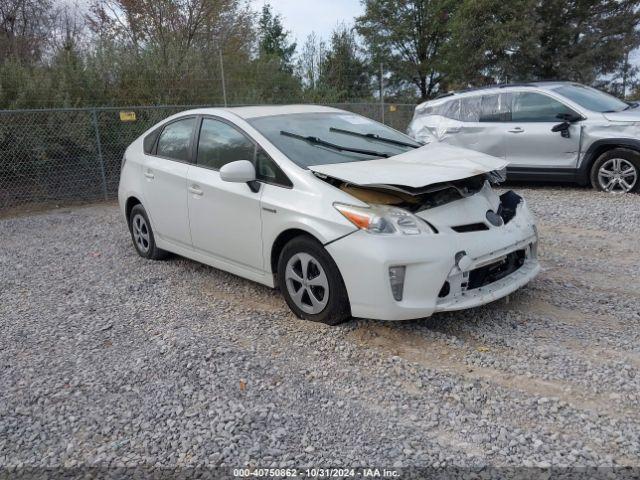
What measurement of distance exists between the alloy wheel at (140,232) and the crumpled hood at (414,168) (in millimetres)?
2646

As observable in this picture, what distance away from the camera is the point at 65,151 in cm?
1028

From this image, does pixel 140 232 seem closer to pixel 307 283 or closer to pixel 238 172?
pixel 238 172

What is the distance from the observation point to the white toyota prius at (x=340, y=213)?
3715 millimetres

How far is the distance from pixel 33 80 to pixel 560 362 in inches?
405

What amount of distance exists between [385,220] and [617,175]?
5.82m

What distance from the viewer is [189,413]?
3160 millimetres

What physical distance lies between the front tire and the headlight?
0.33 m

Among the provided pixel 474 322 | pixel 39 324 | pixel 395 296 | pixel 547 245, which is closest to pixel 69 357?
pixel 39 324

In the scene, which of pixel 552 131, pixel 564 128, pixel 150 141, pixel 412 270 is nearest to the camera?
pixel 412 270

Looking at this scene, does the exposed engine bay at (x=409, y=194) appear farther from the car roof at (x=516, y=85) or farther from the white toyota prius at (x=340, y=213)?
the car roof at (x=516, y=85)

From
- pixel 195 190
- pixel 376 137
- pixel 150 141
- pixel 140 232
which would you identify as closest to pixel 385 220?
pixel 376 137

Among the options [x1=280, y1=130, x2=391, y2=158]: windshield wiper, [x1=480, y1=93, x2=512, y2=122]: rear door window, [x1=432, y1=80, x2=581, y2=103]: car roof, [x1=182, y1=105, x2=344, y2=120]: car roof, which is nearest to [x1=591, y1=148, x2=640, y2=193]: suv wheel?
[x1=432, y1=80, x2=581, y2=103]: car roof

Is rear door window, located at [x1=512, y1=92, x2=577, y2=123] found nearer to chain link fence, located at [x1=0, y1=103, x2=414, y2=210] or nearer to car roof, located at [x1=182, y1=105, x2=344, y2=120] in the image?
car roof, located at [x1=182, y1=105, x2=344, y2=120]

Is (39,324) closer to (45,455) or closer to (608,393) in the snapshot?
(45,455)
